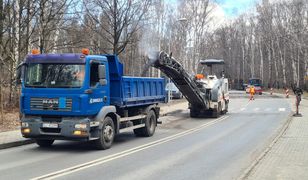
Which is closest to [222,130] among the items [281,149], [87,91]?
[281,149]

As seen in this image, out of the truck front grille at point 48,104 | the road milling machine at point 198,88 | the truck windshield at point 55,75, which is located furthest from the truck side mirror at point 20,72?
the road milling machine at point 198,88

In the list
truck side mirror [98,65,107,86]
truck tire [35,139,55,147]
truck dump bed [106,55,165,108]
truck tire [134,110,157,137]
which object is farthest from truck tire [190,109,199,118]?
truck side mirror [98,65,107,86]

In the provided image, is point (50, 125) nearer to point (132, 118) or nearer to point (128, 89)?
point (128, 89)

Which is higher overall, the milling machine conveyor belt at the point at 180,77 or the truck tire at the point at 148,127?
the milling machine conveyor belt at the point at 180,77

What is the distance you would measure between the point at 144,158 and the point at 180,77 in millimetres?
13429

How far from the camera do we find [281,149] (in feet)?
44.6

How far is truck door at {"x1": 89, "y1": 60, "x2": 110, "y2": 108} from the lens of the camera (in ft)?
44.8

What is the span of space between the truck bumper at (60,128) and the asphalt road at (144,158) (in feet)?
1.52

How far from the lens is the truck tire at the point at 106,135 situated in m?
13.8

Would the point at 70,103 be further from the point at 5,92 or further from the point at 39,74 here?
the point at 5,92

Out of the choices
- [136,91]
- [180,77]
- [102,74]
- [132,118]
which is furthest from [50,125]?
[180,77]

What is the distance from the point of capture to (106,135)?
14.2 meters

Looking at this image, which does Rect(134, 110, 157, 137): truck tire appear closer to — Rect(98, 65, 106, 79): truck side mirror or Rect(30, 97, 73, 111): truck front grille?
Rect(98, 65, 106, 79): truck side mirror

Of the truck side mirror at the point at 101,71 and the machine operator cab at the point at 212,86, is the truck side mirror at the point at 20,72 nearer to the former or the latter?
the truck side mirror at the point at 101,71
